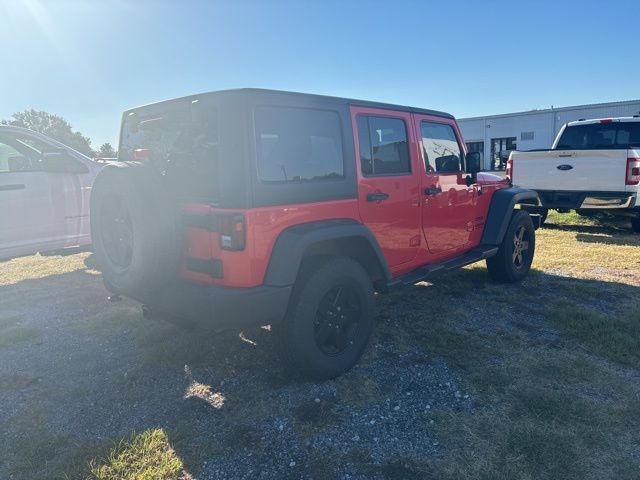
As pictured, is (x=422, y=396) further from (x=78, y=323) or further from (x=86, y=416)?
(x=78, y=323)

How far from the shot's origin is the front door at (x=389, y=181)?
→ 3516 mm

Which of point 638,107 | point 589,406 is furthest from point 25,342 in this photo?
point 638,107

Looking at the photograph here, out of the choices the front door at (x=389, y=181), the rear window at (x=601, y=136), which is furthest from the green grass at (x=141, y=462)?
the rear window at (x=601, y=136)

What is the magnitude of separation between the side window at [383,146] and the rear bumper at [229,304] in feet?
4.31

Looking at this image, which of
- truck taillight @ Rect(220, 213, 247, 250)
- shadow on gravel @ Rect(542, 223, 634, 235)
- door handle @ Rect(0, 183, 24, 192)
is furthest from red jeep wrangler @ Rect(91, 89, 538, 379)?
shadow on gravel @ Rect(542, 223, 634, 235)

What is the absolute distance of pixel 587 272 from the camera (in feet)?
19.3

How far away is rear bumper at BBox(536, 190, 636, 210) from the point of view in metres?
7.67

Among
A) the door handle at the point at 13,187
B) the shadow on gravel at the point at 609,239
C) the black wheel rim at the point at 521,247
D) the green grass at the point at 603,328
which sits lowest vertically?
the green grass at the point at 603,328

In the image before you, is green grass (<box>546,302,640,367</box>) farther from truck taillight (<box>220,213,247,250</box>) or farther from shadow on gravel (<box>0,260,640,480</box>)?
truck taillight (<box>220,213,247,250</box>)

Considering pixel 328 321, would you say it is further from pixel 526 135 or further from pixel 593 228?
pixel 526 135

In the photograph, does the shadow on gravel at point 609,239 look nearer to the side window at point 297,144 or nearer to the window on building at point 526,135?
the side window at point 297,144

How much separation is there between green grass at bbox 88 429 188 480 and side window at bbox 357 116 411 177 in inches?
92.3

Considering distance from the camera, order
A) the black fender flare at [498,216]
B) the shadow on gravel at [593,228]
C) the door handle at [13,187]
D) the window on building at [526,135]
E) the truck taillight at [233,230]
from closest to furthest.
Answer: the truck taillight at [233,230]
the black fender flare at [498,216]
the door handle at [13,187]
the shadow on gravel at [593,228]
the window on building at [526,135]

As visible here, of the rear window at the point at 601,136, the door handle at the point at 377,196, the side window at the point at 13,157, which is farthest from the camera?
the rear window at the point at 601,136
